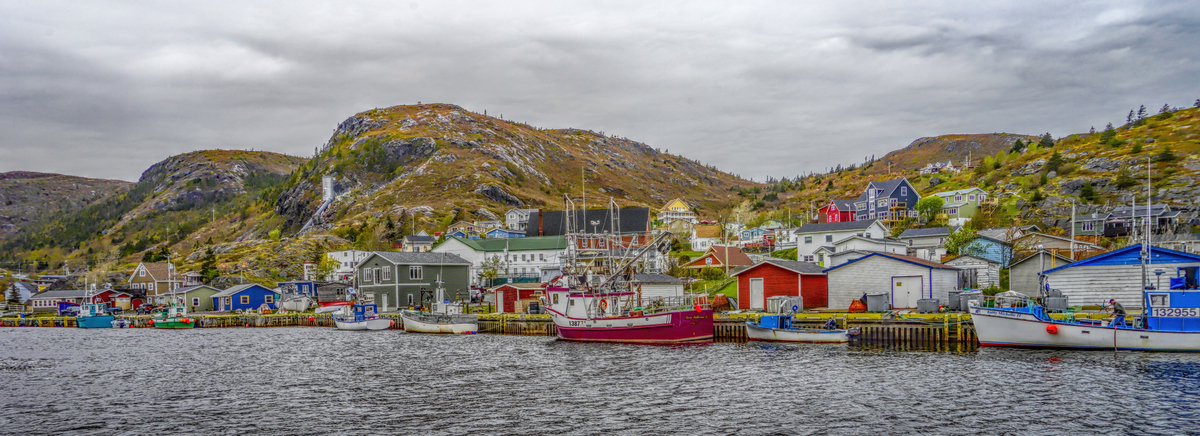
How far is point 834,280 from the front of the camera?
2153 inches

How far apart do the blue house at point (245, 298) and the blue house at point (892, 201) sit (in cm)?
9551

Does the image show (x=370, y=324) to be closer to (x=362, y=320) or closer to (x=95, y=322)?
(x=362, y=320)

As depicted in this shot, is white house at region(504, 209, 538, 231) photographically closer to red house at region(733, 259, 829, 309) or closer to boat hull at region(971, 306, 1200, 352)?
red house at region(733, 259, 829, 309)

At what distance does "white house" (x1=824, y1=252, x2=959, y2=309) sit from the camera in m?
51.2

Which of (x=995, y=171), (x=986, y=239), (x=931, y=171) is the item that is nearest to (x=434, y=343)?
(x=986, y=239)

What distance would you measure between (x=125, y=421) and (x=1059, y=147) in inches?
6772

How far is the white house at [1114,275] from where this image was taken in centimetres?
4228

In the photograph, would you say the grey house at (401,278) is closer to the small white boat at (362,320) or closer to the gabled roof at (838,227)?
the small white boat at (362,320)

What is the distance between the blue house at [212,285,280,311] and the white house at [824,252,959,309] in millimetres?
74217

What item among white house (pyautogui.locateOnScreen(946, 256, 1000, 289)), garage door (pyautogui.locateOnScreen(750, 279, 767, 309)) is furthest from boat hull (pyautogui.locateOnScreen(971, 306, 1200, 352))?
white house (pyautogui.locateOnScreen(946, 256, 1000, 289))

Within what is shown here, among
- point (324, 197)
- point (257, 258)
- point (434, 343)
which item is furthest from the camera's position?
point (324, 197)

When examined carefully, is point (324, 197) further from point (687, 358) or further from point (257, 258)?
point (687, 358)

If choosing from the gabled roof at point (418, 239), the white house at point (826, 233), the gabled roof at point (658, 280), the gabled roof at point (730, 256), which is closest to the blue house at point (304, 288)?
the gabled roof at point (418, 239)

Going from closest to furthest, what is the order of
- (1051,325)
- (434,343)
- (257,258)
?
(1051,325) < (434,343) < (257,258)
